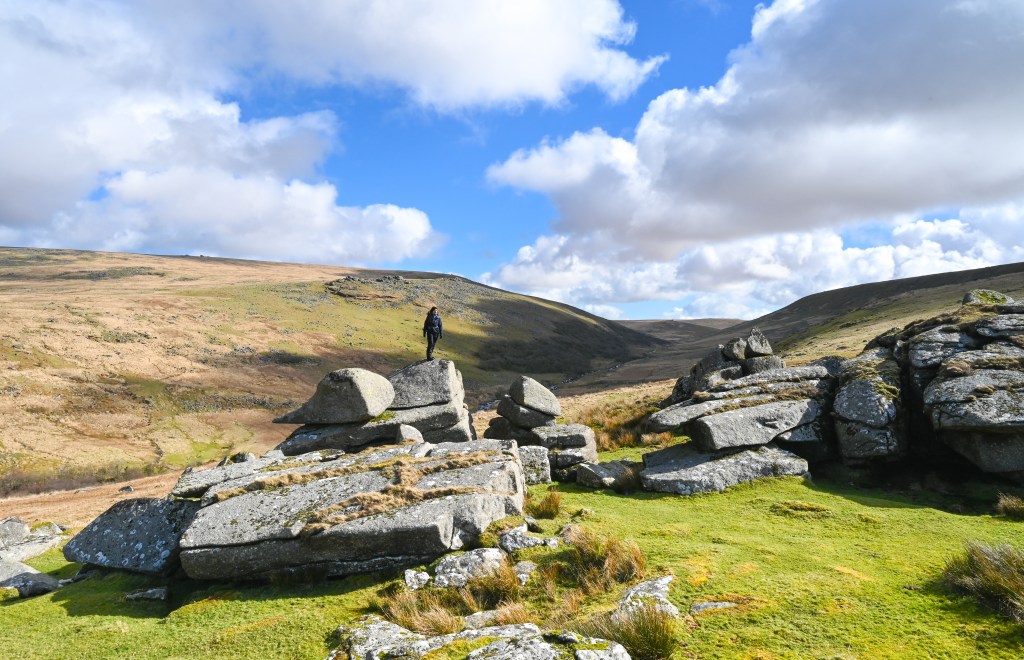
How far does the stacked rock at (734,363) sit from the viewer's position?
2638cm

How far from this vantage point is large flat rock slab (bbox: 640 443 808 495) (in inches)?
547

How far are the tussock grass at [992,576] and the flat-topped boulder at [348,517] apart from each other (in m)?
7.22

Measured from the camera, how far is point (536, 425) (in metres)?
22.7

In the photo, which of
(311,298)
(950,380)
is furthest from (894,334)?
(311,298)

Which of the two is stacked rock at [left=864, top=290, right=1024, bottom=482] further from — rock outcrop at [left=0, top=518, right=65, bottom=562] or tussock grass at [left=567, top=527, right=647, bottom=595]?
rock outcrop at [left=0, top=518, right=65, bottom=562]

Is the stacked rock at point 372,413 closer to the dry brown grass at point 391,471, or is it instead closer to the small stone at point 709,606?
the dry brown grass at point 391,471

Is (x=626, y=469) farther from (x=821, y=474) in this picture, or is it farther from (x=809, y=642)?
(x=809, y=642)

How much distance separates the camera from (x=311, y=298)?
11850 centimetres

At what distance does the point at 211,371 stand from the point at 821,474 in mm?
66781

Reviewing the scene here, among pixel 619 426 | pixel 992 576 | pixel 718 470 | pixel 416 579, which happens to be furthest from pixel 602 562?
pixel 619 426

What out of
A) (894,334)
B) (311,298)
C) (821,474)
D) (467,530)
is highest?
(311,298)

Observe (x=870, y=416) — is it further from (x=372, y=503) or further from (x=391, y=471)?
(x=372, y=503)

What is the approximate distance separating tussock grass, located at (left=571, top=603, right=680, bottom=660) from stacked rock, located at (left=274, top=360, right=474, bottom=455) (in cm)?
1186

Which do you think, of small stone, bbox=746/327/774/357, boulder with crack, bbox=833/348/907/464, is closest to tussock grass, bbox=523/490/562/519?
boulder with crack, bbox=833/348/907/464
